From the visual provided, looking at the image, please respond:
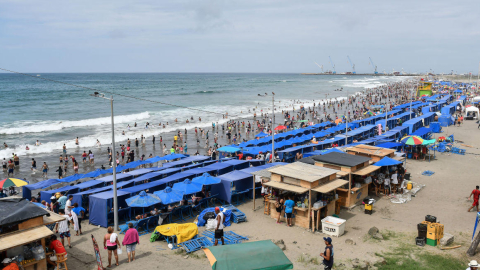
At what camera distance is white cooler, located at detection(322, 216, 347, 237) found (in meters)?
11.7

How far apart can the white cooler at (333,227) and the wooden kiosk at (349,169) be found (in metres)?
1.92

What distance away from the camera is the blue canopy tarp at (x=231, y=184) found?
15.0m

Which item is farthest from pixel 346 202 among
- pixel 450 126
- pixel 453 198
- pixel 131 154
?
pixel 450 126

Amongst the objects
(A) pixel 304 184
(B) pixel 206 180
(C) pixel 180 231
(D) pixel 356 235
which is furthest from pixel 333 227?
(B) pixel 206 180

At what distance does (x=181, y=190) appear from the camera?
13750 millimetres

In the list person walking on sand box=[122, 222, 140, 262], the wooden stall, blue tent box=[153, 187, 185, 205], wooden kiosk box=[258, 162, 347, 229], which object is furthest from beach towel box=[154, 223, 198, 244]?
the wooden stall

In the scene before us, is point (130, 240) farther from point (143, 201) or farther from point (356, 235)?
point (356, 235)

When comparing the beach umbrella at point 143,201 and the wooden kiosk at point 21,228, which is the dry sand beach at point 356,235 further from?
the wooden kiosk at point 21,228

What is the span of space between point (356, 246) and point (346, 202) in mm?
3682

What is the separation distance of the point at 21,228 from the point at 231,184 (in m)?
8.30

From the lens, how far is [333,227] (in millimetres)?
11781

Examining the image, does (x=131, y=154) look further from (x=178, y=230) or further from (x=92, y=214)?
(x=178, y=230)

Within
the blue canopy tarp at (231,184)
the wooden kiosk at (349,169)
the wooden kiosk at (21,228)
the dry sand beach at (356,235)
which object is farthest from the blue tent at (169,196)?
the wooden kiosk at (349,169)

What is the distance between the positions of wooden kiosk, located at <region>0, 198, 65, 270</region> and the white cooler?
8162mm
